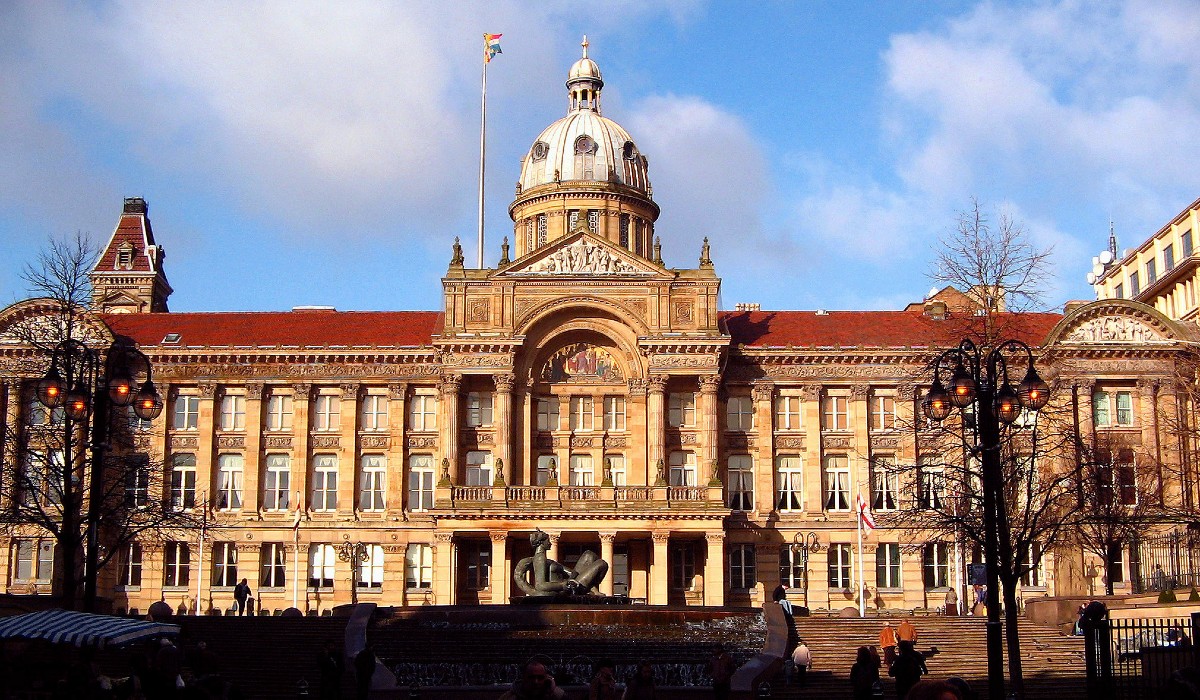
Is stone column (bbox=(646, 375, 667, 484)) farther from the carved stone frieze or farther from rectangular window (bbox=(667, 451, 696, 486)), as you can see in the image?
the carved stone frieze

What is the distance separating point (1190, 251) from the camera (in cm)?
8850

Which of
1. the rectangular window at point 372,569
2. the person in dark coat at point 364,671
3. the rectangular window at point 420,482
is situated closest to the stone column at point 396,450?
the rectangular window at point 420,482

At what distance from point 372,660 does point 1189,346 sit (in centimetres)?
4922

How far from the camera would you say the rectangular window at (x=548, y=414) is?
2741 inches

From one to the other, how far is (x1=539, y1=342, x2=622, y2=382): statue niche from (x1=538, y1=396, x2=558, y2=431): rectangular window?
3.42 ft

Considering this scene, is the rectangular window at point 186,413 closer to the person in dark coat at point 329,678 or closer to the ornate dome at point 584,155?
the ornate dome at point 584,155

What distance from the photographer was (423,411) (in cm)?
7075

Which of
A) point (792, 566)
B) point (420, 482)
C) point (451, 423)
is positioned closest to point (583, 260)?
point (451, 423)

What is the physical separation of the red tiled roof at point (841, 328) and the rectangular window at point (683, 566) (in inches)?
421

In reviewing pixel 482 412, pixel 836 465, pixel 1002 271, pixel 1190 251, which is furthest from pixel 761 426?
pixel 1190 251

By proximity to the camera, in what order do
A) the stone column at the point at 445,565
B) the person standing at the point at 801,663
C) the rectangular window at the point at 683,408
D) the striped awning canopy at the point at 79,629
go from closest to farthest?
the striped awning canopy at the point at 79,629 → the person standing at the point at 801,663 → the stone column at the point at 445,565 → the rectangular window at the point at 683,408

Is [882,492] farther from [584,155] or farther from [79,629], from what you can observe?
[79,629]

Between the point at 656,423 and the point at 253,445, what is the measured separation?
64.0 ft

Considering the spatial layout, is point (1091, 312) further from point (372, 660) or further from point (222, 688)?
point (222, 688)
